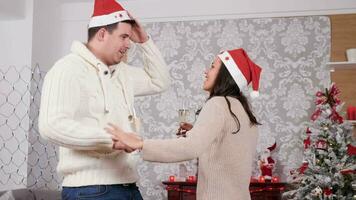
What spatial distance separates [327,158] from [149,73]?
255 cm

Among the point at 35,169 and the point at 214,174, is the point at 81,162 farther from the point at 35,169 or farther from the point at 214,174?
the point at 35,169

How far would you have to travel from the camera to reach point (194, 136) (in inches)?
69.4

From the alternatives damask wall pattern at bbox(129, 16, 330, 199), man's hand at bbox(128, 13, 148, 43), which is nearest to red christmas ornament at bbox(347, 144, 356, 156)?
damask wall pattern at bbox(129, 16, 330, 199)

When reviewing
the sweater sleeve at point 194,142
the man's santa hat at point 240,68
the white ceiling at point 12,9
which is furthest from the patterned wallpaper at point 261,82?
the sweater sleeve at point 194,142

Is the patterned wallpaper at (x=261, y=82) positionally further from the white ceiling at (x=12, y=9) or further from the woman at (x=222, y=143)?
the woman at (x=222, y=143)

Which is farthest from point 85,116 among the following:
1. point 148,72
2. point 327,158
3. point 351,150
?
point 351,150

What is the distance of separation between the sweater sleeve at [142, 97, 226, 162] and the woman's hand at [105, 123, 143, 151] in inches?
1.8

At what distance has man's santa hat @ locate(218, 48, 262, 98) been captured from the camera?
204 cm

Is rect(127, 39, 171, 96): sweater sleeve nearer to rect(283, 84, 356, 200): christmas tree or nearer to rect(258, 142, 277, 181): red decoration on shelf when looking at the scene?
rect(283, 84, 356, 200): christmas tree

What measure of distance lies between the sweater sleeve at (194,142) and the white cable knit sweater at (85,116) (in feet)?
0.44

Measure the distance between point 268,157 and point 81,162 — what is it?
3.06 m

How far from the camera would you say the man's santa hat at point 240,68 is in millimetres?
2045

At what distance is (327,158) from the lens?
4086mm

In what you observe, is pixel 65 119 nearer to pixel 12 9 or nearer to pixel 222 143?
pixel 222 143
